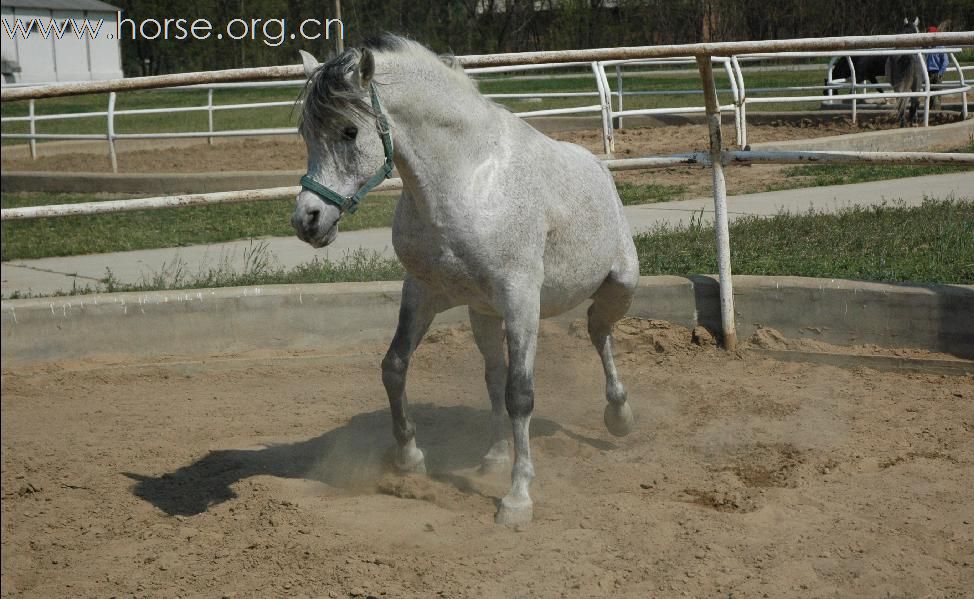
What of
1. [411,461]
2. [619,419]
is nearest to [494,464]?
[411,461]

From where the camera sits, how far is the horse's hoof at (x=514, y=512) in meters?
3.62

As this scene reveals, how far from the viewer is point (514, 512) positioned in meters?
3.64

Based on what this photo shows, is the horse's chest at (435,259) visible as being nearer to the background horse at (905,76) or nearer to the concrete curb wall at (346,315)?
the concrete curb wall at (346,315)

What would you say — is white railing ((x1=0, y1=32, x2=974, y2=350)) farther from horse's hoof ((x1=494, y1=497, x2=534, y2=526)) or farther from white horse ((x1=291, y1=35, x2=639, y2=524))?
horse's hoof ((x1=494, y1=497, x2=534, y2=526))

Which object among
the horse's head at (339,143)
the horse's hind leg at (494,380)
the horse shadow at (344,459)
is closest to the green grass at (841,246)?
the horse shadow at (344,459)

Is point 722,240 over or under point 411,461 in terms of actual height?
over

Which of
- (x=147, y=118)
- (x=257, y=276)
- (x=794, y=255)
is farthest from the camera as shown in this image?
(x=147, y=118)

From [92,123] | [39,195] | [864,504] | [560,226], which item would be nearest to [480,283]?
[560,226]

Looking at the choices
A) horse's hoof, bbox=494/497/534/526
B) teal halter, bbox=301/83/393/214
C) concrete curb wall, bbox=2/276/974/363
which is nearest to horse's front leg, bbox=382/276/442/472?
horse's hoof, bbox=494/497/534/526

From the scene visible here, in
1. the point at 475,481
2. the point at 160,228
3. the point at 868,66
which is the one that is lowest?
the point at 475,481

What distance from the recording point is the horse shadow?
400 centimetres

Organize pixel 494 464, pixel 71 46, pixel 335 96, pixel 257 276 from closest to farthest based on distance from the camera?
pixel 335 96 → pixel 494 464 → pixel 257 276 → pixel 71 46

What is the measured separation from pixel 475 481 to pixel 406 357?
58 cm

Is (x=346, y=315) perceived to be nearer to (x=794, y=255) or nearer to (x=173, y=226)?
(x=794, y=255)
